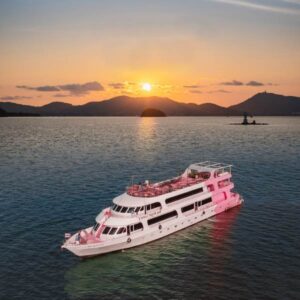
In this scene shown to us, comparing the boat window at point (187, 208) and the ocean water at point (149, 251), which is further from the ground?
the boat window at point (187, 208)

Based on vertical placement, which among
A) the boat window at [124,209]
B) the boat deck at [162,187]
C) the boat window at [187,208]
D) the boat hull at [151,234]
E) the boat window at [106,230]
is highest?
the boat deck at [162,187]

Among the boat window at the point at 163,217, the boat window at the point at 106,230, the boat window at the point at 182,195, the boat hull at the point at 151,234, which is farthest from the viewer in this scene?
the boat window at the point at 182,195

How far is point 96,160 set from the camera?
111688 millimetres

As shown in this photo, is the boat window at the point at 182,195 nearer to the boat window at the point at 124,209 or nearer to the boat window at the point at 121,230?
the boat window at the point at 124,209

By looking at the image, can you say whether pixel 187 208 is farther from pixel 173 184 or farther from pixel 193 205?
pixel 173 184

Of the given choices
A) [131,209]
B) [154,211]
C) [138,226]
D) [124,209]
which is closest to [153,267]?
[138,226]

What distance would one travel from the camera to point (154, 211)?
48688 millimetres

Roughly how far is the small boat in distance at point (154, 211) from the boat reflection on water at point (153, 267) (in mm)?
1473

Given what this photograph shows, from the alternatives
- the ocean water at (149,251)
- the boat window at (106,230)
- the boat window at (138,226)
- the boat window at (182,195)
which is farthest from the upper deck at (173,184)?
the boat window at (106,230)

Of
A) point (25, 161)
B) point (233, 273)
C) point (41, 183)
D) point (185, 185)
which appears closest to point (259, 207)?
point (185, 185)

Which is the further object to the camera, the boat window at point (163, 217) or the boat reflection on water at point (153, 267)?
the boat window at point (163, 217)

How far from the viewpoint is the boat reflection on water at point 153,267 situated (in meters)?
35.8

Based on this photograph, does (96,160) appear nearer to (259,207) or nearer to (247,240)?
(259,207)

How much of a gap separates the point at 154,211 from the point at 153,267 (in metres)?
9.64
